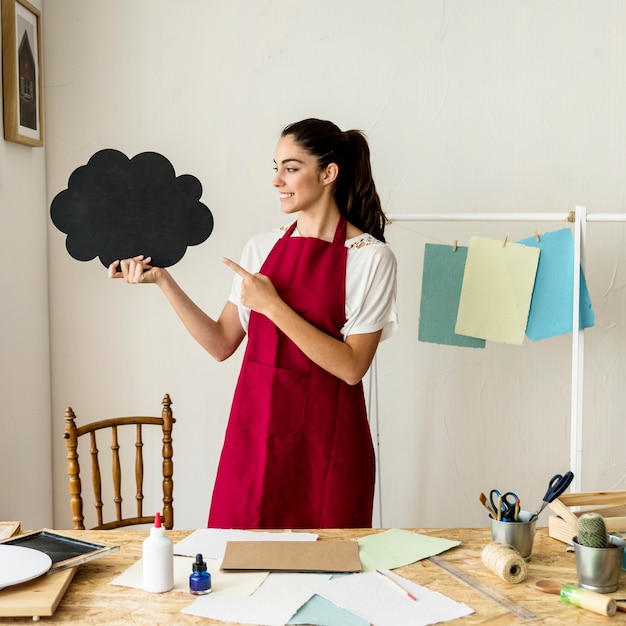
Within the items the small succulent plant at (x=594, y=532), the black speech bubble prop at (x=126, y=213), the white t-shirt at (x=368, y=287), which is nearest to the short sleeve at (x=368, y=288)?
the white t-shirt at (x=368, y=287)

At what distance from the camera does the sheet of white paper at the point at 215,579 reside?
1333 millimetres

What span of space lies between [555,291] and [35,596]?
5.72 ft

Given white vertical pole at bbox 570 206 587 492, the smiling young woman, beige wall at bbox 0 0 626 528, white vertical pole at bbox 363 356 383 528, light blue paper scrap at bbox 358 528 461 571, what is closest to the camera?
light blue paper scrap at bbox 358 528 461 571

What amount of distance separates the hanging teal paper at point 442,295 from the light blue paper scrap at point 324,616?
142 cm

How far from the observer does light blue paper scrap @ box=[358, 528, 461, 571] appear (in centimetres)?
146

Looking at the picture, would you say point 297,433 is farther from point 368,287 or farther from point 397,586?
point 397,586

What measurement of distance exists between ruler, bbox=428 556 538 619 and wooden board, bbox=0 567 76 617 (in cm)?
64

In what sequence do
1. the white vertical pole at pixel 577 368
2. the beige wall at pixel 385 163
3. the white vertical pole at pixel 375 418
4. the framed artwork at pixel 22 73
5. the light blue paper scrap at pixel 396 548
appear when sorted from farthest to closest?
1. the beige wall at pixel 385 163
2. the white vertical pole at pixel 375 418
3. the framed artwork at pixel 22 73
4. the white vertical pole at pixel 577 368
5. the light blue paper scrap at pixel 396 548

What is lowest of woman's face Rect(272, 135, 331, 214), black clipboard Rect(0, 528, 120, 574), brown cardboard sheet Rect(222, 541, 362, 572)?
brown cardboard sheet Rect(222, 541, 362, 572)

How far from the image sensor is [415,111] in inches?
112

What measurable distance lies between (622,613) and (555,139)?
1952 millimetres

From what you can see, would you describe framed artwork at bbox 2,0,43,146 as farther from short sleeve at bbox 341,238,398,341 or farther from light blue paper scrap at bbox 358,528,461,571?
light blue paper scrap at bbox 358,528,461,571

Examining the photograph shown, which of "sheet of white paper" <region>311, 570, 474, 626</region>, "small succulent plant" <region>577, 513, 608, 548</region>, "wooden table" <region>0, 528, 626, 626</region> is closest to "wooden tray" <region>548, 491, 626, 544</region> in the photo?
"wooden table" <region>0, 528, 626, 626</region>

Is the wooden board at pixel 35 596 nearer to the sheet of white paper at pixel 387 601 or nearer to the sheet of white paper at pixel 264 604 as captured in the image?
the sheet of white paper at pixel 264 604
